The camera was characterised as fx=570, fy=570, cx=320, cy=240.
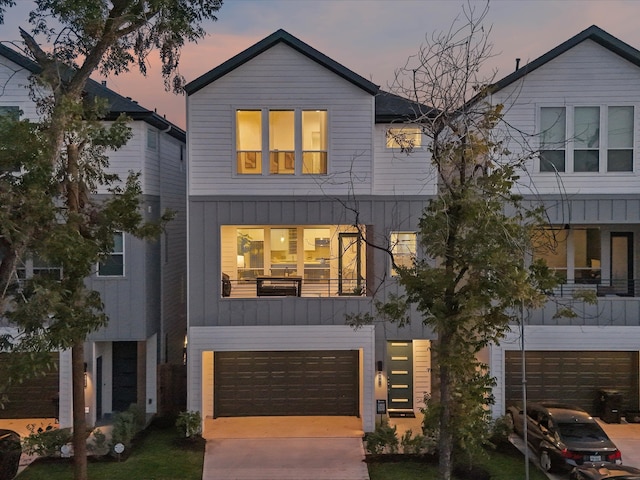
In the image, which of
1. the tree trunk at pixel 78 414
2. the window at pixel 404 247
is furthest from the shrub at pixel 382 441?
the tree trunk at pixel 78 414

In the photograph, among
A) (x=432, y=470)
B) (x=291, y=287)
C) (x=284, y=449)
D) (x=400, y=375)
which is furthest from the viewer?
(x=400, y=375)

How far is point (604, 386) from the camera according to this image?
53.6 ft

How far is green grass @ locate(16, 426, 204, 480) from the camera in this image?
1228 centimetres

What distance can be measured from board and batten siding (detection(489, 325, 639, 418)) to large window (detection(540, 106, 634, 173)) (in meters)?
4.33

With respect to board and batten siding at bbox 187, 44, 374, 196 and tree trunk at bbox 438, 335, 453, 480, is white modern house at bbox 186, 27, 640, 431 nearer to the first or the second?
board and batten siding at bbox 187, 44, 374, 196

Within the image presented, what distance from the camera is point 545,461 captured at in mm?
12625

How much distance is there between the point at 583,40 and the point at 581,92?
4.58ft

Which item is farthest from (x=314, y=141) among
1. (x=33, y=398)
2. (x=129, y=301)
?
(x=33, y=398)

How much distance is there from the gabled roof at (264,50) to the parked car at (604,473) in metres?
10.1

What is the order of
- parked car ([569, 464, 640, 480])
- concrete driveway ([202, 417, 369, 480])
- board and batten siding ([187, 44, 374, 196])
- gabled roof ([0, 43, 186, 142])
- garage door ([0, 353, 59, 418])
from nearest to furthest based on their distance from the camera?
parked car ([569, 464, 640, 480]) < concrete driveway ([202, 417, 369, 480]) < gabled roof ([0, 43, 186, 142]) < board and batten siding ([187, 44, 374, 196]) < garage door ([0, 353, 59, 418])

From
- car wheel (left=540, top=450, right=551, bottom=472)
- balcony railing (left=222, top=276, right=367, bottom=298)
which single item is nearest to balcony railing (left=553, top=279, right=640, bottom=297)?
car wheel (left=540, top=450, right=551, bottom=472)

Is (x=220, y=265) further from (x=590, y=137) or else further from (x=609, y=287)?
(x=609, y=287)

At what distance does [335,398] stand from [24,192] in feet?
35.0

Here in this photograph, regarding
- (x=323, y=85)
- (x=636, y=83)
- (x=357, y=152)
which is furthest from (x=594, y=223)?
(x=323, y=85)
